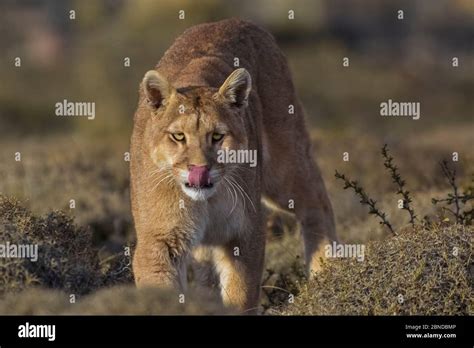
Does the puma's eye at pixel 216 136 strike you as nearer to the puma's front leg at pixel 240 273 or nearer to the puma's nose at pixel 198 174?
the puma's nose at pixel 198 174

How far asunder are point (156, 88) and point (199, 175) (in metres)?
0.77

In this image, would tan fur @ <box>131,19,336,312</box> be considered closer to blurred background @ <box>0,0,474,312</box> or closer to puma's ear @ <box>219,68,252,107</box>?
puma's ear @ <box>219,68,252,107</box>

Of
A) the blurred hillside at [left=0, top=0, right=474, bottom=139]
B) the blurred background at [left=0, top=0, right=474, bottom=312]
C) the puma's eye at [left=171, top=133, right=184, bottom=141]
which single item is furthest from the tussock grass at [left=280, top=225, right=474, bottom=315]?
the blurred hillside at [left=0, top=0, right=474, bottom=139]

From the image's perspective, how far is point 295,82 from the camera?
29.5 meters

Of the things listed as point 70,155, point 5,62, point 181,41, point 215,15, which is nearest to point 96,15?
point 5,62

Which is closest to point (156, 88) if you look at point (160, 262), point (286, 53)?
point (160, 262)

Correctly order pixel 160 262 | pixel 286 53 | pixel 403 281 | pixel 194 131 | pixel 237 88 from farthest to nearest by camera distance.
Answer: pixel 286 53, pixel 237 88, pixel 160 262, pixel 194 131, pixel 403 281

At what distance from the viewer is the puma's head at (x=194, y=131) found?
9031mm

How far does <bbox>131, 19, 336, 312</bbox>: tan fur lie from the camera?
916cm

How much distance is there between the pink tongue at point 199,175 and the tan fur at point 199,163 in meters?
0.05

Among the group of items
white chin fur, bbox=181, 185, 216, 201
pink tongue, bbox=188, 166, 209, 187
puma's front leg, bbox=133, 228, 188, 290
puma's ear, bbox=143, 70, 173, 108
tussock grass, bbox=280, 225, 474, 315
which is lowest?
tussock grass, bbox=280, 225, 474, 315

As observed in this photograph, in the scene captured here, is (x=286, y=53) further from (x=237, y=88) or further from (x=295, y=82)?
(x=237, y=88)

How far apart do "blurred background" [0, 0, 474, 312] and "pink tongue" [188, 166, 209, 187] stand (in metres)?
3.49

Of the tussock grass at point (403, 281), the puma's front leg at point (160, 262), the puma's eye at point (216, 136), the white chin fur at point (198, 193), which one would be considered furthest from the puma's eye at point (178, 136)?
the tussock grass at point (403, 281)
